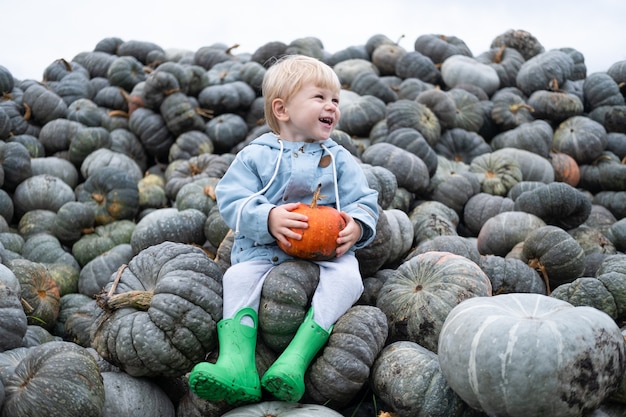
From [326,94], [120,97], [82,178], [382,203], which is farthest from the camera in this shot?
[120,97]

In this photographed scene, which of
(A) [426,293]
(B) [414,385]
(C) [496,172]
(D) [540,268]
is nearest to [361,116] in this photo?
(C) [496,172]

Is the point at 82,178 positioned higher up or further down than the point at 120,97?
further down

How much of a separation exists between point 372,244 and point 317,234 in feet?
2.88

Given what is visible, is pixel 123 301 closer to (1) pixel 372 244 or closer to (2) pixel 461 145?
(1) pixel 372 244

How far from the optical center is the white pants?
10.2 feet

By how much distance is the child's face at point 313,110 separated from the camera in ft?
11.1

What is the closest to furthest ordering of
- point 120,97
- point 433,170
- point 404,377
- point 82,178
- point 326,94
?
point 404,377
point 326,94
point 433,170
point 82,178
point 120,97

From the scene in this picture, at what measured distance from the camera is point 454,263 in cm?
362

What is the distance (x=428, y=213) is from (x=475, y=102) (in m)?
3.49

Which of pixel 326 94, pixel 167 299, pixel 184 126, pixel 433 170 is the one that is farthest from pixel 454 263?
pixel 184 126

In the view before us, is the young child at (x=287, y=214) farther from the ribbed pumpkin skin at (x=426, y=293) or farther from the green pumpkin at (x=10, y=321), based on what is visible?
the green pumpkin at (x=10, y=321)

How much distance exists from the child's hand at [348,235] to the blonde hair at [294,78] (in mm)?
734

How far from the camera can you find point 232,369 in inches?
111

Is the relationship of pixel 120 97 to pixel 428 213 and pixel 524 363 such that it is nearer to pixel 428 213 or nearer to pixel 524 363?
pixel 428 213
